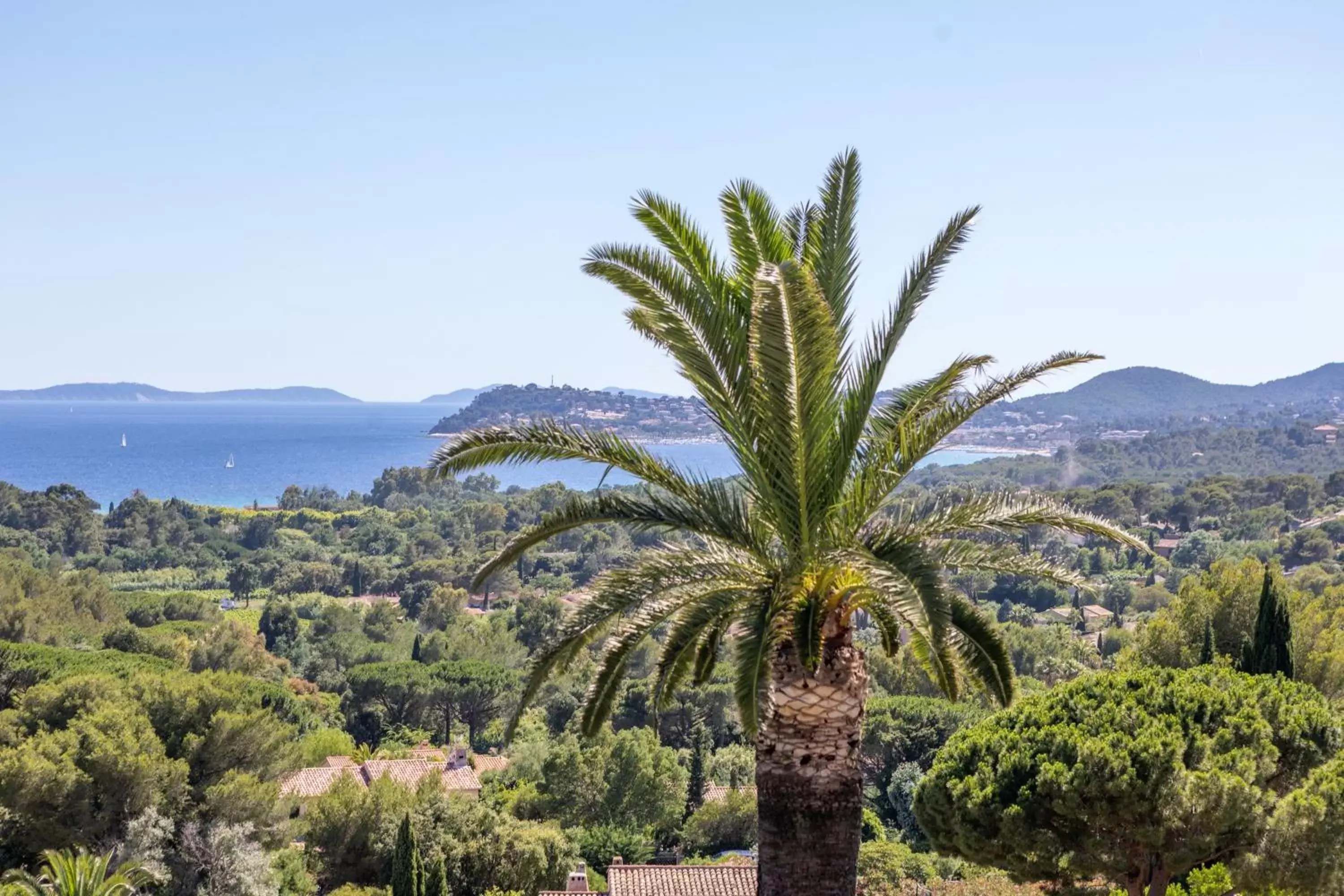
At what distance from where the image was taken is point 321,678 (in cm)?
4541

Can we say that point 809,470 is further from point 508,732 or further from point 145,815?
point 145,815

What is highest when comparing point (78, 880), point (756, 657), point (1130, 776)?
point (756, 657)

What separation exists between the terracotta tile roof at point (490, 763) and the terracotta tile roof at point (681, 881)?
38.2ft

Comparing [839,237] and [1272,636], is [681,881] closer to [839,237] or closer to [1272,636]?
[1272,636]

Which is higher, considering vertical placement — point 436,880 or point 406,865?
point 406,865

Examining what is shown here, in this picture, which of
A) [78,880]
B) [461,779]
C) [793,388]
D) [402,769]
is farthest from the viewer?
[461,779]

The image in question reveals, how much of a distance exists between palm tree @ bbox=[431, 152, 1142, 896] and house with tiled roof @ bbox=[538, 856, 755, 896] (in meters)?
12.3

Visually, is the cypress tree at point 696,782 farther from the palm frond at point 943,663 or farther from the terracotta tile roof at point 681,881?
the palm frond at point 943,663

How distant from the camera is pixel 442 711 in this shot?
3962cm

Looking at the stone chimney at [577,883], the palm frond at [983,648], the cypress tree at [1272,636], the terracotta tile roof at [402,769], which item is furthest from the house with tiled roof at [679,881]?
the palm frond at [983,648]

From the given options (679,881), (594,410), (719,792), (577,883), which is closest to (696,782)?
(719,792)

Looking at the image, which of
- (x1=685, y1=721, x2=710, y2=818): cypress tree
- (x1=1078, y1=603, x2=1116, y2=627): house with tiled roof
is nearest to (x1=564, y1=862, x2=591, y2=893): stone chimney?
(x1=685, y1=721, x2=710, y2=818): cypress tree

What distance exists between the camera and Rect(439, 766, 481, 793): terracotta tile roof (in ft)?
93.6

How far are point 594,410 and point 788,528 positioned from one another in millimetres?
156730
